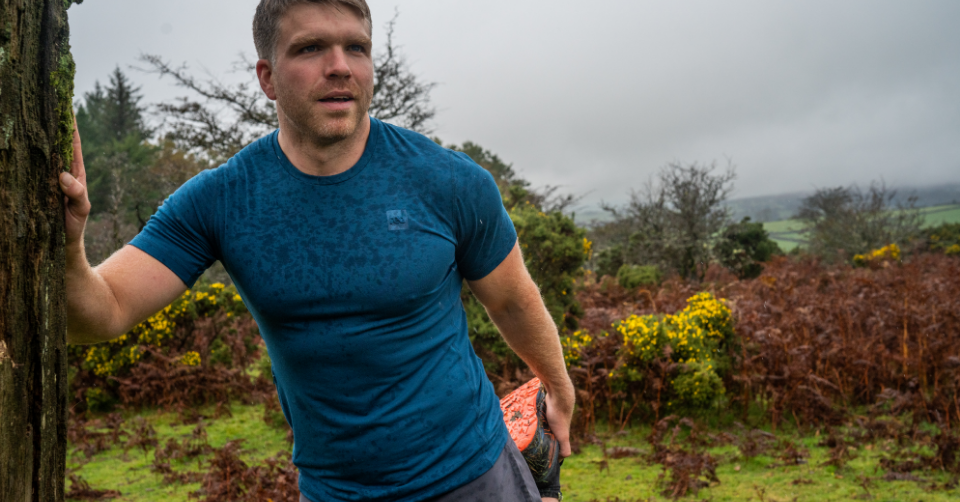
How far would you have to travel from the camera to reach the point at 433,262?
1.78 meters

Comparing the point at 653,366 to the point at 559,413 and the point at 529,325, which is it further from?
the point at 529,325

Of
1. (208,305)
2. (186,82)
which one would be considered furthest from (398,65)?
(208,305)

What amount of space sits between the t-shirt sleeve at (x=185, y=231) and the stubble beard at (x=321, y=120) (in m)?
0.28

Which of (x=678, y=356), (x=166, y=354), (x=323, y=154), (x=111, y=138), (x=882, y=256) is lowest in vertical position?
(x=882, y=256)

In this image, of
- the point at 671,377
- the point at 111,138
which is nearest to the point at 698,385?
the point at 671,377

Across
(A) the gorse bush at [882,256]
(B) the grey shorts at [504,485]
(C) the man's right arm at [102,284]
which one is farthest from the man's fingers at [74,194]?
(A) the gorse bush at [882,256]

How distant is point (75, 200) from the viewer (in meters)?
1.33

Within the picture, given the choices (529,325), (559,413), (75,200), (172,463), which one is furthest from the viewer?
(172,463)

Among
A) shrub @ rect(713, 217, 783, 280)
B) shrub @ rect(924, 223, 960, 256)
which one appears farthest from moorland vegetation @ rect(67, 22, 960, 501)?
shrub @ rect(924, 223, 960, 256)

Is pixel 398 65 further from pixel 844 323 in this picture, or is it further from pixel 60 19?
pixel 60 19

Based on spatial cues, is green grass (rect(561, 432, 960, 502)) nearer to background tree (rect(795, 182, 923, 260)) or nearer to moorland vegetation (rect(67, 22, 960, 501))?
moorland vegetation (rect(67, 22, 960, 501))

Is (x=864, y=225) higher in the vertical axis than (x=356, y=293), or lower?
lower

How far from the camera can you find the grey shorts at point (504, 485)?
1822 millimetres

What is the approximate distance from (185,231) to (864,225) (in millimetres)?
21908
